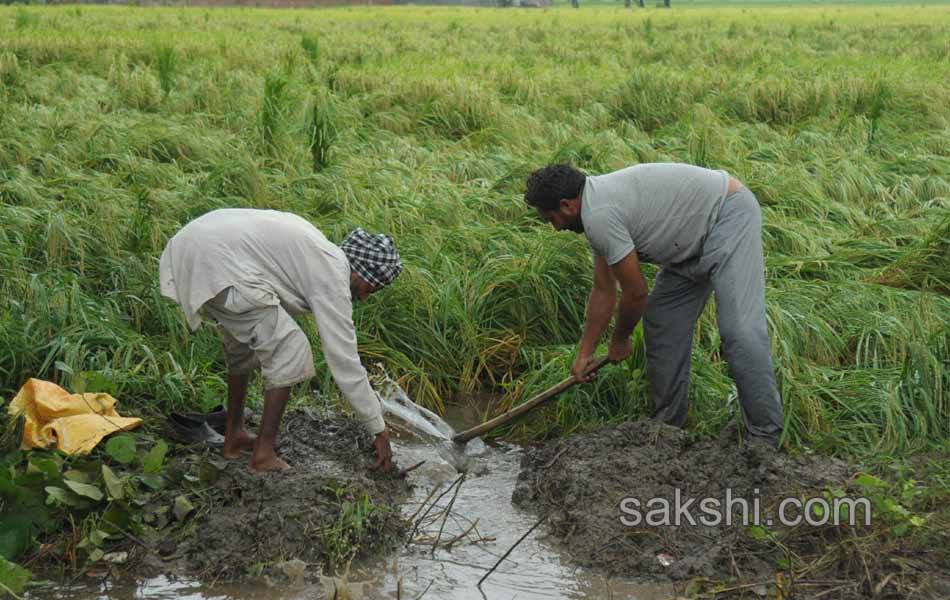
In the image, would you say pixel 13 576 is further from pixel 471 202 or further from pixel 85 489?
pixel 471 202

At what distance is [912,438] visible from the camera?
464cm

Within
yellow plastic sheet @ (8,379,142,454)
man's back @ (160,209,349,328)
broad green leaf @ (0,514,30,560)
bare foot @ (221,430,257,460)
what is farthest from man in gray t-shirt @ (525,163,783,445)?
broad green leaf @ (0,514,30,560)

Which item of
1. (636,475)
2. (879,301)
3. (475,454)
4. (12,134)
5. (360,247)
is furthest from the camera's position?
(12,134)

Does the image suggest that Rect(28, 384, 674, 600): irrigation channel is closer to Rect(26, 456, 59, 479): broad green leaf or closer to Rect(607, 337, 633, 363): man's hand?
Rect(26, 456, 59, 479): broad green leaf

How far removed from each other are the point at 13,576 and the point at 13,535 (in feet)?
1.08

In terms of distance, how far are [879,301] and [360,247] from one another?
2994 mm

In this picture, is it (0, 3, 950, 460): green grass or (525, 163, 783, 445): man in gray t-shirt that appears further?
(0, 3, 950, 460): green grass

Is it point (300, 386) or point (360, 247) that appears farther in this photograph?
point (300, 386)

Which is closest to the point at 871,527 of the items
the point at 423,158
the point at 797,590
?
the point at 797,590

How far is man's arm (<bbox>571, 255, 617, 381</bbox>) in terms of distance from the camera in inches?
176

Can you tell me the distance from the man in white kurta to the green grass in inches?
36.3

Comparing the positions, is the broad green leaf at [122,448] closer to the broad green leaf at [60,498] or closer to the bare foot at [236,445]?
the broad green leaf at [60,498]

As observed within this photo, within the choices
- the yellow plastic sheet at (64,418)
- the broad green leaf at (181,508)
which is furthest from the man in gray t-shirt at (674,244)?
the yellow plastic sheet at (64,418)

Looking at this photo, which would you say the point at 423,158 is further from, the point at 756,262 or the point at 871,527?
the point at 871,527
